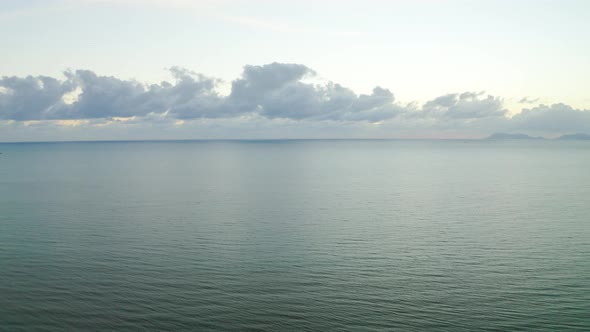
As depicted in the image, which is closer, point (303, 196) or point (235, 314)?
point (235, 314)

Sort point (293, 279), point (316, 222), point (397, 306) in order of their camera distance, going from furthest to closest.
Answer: point (316, 222) < point (293, 279) < point (397, 306)

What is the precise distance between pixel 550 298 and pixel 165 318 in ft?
103

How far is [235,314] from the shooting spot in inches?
1394

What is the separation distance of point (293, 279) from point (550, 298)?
72.1 ft

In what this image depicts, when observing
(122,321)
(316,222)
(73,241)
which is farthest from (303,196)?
(122,321)

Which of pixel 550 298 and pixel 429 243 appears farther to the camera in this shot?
pixel 429 243

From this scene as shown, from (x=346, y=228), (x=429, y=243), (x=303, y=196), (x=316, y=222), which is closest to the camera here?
(x=429, y=243)

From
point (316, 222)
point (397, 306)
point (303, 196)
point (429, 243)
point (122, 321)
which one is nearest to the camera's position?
point (122, 321)

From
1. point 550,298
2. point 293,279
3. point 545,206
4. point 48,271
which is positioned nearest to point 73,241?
point 48,271

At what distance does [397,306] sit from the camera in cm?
3672

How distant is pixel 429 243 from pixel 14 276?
45033 millimetres

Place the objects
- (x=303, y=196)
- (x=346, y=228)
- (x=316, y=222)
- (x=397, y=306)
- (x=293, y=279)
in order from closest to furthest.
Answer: (x=397, y=306), (x=293, y=279), (x=346, y=228), (x=316, y=222), (x=303, y=196)

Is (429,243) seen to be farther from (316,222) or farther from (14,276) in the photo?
(14,276)

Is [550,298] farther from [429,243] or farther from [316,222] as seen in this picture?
[316,222]
